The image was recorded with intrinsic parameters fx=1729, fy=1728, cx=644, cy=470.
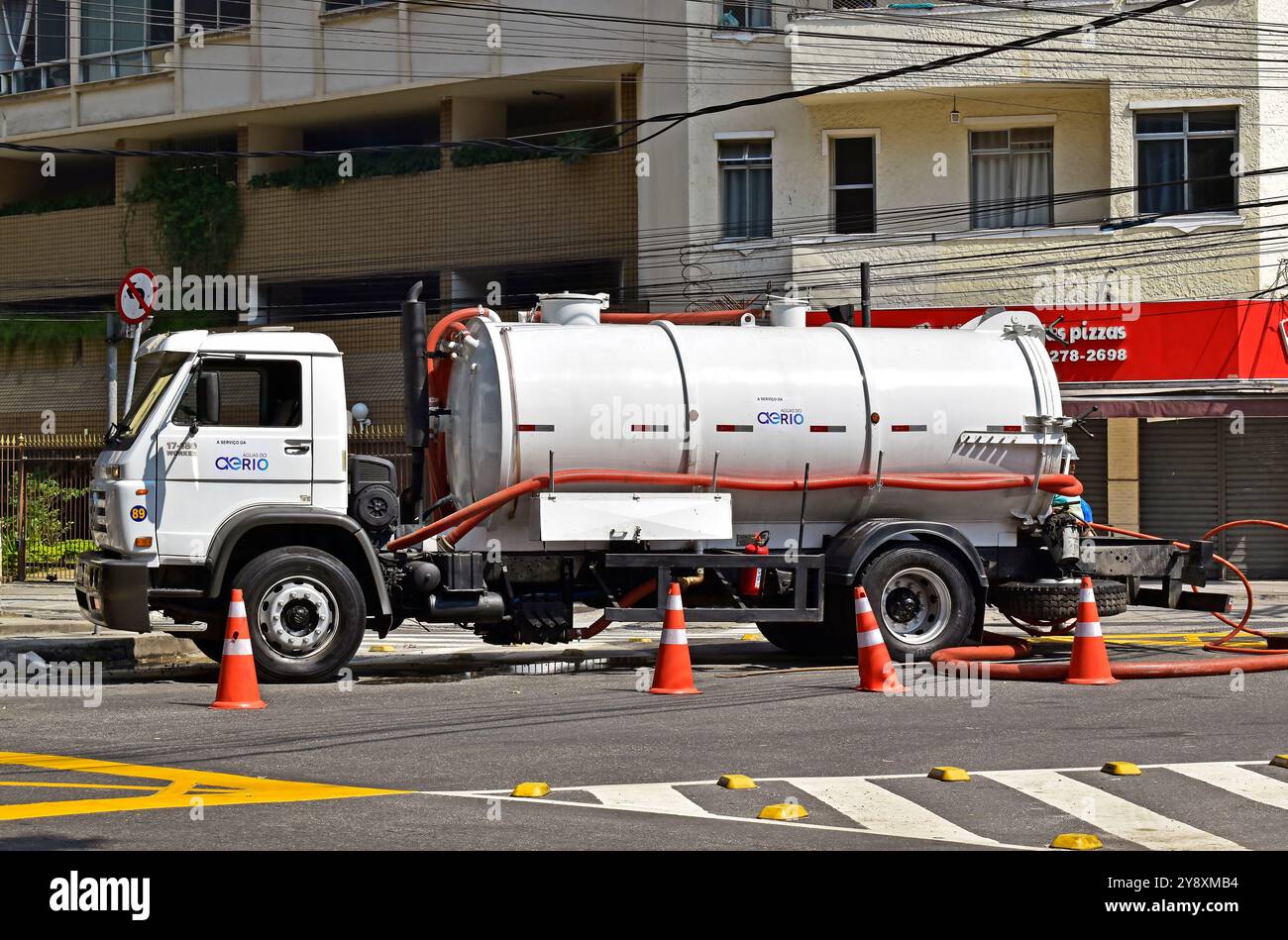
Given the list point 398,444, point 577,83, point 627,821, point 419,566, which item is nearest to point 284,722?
point 419,566

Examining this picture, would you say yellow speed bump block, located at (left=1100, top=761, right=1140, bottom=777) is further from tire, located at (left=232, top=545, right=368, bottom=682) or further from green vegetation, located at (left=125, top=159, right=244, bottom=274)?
green vegetation, located at (left=125, top=159, right=244, bottom=274)

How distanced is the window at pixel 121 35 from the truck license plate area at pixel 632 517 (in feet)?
85.8

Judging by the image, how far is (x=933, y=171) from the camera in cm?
2952

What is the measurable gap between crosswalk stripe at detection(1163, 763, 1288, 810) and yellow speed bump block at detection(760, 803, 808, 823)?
230 cm

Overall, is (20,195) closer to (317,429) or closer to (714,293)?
(714,293)

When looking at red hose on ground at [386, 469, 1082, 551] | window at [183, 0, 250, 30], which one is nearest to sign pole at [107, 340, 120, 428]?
red hose on ground at [386, 469, 1082, 551]

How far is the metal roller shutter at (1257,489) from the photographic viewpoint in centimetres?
2780

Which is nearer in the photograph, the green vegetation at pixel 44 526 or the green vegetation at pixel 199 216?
the green vegetation at pixel 44 526

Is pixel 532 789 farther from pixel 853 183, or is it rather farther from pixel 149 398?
pixel 853 183

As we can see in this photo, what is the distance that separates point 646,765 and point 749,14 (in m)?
22.9

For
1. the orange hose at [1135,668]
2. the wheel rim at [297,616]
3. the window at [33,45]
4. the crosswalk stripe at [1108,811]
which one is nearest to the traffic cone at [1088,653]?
the orange hose at [1135,668]

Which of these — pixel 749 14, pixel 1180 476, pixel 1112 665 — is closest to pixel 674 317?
pixel 1112 665

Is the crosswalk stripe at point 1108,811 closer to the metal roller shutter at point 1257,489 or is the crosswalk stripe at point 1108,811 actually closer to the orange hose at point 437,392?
the orange hose at point 437,392

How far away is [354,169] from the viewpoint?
34438 millimetres
